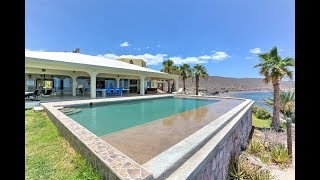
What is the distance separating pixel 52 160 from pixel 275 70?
18.2m

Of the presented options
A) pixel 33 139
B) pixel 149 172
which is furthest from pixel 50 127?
pixel 149 172

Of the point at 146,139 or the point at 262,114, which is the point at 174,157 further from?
the point at 262,114

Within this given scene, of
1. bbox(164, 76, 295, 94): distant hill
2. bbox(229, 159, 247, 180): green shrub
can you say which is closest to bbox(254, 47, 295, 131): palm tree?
bbox(229, 159, 247, 180): green shrub

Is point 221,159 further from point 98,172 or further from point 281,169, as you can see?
point 281,169

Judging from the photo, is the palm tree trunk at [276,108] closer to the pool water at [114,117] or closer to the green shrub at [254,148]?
the green shrub at [254,148]

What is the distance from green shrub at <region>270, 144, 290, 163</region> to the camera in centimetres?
1065

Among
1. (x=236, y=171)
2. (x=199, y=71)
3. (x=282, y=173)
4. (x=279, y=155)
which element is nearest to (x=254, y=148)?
(x=279, y=155)

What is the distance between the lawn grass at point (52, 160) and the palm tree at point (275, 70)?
57.5ft
